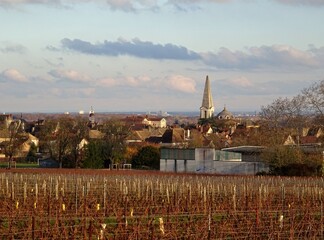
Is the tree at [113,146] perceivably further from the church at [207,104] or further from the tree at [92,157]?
the church at [207,104]

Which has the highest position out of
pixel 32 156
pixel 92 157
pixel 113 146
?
pixel 113 146

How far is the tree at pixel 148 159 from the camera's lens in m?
62.5

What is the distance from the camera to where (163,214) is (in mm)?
22812

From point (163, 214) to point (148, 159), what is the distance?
4024 cm

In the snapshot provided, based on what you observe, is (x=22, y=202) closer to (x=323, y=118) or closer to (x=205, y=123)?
(x=323, y=118)

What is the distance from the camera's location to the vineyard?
55.9 ft

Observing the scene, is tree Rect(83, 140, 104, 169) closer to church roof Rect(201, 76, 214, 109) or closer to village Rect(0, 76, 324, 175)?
village Rect(0, 76, 324, 175)

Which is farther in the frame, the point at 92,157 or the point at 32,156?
the point at 32,156

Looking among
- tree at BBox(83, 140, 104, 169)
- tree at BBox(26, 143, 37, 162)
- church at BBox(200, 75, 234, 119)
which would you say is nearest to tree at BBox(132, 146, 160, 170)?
tree at BBox(83, 140, 104, 169)

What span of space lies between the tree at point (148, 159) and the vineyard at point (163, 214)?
23035 millimetres

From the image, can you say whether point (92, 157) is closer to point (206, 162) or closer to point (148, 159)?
point (148, 159)

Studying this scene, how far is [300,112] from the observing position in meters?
63.4

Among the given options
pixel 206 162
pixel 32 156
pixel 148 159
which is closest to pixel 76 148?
pixel 148 159

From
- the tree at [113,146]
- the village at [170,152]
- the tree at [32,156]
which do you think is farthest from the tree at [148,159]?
the tree at [32,156]
